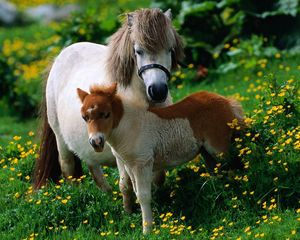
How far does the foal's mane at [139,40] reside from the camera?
22.4ft

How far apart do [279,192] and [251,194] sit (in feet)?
0.85

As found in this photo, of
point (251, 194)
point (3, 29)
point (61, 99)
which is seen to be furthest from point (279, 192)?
point (3, 29)

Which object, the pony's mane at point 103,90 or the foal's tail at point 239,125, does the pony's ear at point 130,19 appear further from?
the foal's tail at point 239,125

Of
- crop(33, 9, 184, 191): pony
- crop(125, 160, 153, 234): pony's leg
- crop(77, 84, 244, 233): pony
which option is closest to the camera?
crop(77, 84, 244, 233): pony

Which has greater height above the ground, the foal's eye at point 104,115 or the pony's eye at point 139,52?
the pony's eye at point 139,52

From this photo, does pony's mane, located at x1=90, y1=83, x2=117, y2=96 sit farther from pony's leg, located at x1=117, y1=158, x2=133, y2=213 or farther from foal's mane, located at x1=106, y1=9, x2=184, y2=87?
pony's leg, located at x1=117, y1=158, x2=133, y2=213

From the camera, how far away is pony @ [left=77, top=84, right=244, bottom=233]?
247 inches

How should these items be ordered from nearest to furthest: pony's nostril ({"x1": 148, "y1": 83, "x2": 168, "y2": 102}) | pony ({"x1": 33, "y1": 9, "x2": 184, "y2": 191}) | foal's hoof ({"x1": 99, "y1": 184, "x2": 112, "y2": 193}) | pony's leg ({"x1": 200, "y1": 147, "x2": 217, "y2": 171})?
1. pony's nostril ({"x1": 148, "y1": 83, "x2": 168, "y2": 102})
2. pony ({"x1": 33, "y1": 9, "x2": 184, "y2": 191})
3. pony's leg ({"x1": 200, "y1": 147, "x2": 217, "y2": 171})
4. foal's hoof ({"x1": 99, "y1": 184, "x2": 112, "y2": 193})

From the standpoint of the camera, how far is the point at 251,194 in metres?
6.59

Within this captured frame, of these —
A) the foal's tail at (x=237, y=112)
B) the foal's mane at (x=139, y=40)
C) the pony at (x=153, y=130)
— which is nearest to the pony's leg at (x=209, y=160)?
the pony at (x=153, y=130)

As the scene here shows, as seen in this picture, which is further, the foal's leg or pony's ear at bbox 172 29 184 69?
the foal's leg

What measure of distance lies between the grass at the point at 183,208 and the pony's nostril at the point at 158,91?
844 millimetres

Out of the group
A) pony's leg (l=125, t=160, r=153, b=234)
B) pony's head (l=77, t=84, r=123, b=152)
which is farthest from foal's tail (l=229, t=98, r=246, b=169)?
pony's head (l=77, t=84, r=123, b=152)

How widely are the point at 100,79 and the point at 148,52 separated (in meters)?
0.81
